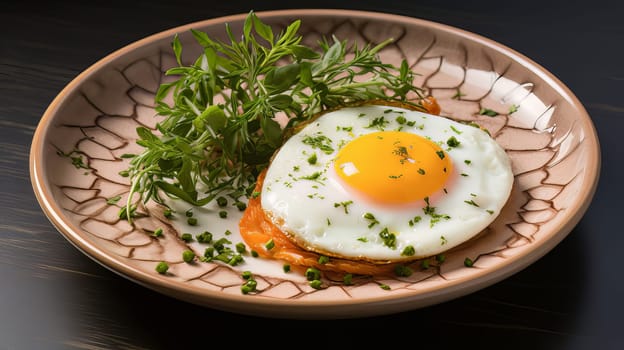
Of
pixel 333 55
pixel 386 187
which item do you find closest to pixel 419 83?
pixel 333 55

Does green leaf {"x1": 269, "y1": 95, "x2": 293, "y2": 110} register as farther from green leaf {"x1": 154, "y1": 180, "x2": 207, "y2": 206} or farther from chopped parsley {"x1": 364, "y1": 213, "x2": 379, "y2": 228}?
chopped parsley {"x1": 364, "y1": 213, "x2": 379, "y2": 228}

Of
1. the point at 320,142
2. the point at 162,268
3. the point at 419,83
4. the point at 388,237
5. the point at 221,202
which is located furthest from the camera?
the point at 419,83

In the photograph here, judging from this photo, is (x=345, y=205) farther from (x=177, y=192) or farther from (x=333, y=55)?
(x=333, y=55)

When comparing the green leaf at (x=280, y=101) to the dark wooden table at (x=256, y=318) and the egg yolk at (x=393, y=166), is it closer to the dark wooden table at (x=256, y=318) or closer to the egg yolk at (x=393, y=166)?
the egg yolk at (x=393, y=166)

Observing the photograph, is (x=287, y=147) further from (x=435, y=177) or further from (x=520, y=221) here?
(x=520, y=221)

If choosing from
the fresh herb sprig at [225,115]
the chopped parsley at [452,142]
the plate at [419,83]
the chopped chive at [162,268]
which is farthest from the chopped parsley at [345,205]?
the chopped chive at [162,268]

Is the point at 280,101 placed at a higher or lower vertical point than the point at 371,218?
higher

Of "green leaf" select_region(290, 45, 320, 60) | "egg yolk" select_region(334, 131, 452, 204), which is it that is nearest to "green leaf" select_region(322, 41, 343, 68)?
"green leaf" select_region(290, 45, 320, 60)
